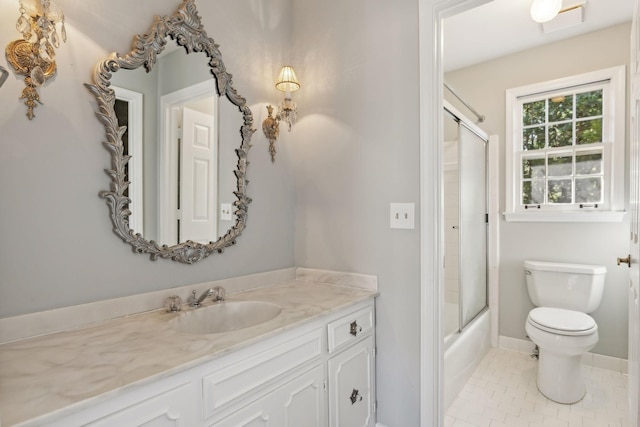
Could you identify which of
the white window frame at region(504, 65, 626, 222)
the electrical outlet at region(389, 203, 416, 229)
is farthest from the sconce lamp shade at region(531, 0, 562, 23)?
the electrical outlet at region(389, 203, 416, 229)

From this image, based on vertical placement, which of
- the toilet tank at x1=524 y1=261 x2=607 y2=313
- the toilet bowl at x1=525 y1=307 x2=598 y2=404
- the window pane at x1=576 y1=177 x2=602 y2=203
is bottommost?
the toilet bowl at x1=525 y1=307 x2=598 y2=404

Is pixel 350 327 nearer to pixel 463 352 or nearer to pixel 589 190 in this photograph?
pixel 463 352

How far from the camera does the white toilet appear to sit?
6.86 ft

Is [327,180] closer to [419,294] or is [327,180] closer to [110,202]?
[419,294]

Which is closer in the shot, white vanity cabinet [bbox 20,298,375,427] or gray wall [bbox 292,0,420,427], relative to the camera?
white vanity cabinet [bbox 20,298,375,427]

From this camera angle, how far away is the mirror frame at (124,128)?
1201 millimetres

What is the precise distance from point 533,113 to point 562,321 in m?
1.72

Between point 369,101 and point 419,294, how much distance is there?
984 millimetres

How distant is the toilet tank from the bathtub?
0.47m

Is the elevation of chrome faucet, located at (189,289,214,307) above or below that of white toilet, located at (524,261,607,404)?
above

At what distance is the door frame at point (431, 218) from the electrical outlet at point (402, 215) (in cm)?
5

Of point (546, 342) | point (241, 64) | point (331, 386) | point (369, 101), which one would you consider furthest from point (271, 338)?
point (546, 342)

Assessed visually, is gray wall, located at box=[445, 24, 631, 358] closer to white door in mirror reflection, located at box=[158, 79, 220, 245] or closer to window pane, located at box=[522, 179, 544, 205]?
window pane, located at box=[522, 179, 544, 205]

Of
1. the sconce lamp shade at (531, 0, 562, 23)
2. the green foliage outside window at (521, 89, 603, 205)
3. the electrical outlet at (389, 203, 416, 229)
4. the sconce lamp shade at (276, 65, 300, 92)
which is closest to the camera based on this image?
the electrical outlet at (389, 203, 416, 229)
